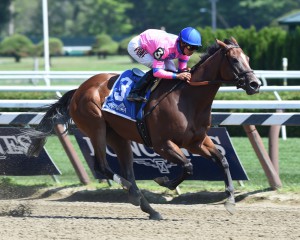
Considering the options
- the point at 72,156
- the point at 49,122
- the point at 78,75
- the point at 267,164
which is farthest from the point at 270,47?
the point at 49,122

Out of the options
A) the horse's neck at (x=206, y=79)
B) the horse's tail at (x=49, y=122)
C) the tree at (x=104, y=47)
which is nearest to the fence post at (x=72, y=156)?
the horse's tail at (x=49, y=122)

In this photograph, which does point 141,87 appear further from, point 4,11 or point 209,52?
point 4,11

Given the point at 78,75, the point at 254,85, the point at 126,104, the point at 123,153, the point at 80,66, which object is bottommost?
the point at 80,66

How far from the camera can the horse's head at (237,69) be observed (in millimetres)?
6242

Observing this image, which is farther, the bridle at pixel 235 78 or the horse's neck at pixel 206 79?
the horse's neck at pixel 206 79

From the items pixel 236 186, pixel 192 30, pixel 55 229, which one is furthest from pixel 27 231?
pixel 236 186

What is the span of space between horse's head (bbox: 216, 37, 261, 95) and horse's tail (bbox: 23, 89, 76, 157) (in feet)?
5.42

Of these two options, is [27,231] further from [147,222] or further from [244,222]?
[244,222]

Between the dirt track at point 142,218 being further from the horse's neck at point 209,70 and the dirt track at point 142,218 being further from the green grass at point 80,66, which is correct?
the green grass at point 80,66

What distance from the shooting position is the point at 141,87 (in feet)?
22.2

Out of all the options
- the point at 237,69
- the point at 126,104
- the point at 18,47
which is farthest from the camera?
the point at 18,47

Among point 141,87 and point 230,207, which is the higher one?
point 141,87

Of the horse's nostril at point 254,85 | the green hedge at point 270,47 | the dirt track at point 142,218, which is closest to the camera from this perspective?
the dirt track at point 142,218

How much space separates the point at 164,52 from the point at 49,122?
4.75 ft
